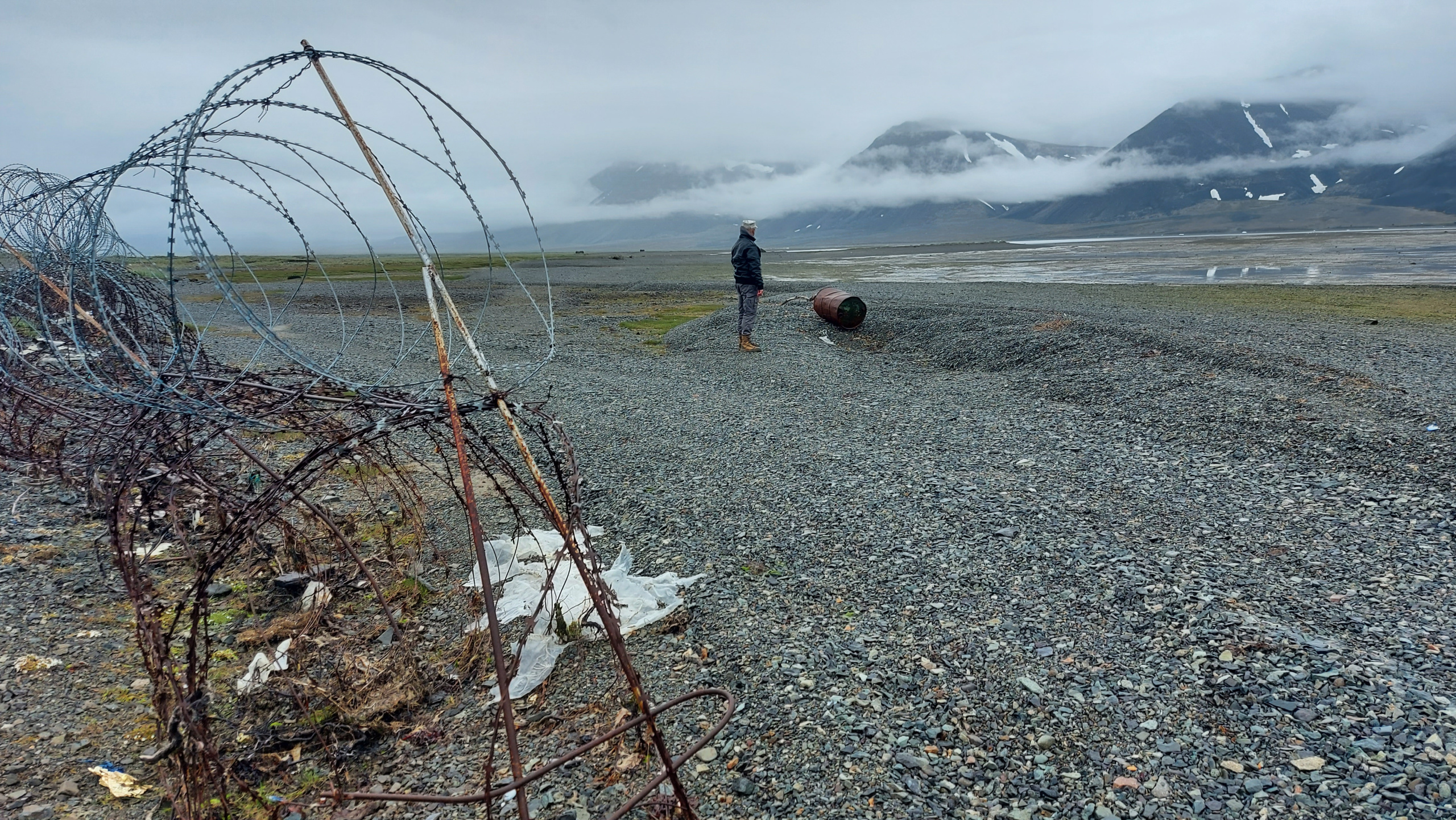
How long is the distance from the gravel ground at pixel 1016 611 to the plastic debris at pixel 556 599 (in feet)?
0.70

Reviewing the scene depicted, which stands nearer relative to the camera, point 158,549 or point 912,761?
point 912,761

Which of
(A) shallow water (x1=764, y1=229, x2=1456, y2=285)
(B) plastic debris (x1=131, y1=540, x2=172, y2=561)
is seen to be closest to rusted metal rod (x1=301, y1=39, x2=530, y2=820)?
(B) plastic debris (x1=131, y1=540, x2=172, y2=561)

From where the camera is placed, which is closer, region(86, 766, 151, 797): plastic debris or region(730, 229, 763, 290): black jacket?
region(86, 766, 151, 797): plastic debris

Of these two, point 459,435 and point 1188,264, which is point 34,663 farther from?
point 1188,264

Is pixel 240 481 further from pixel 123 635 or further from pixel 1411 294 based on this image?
pixel 1411 294

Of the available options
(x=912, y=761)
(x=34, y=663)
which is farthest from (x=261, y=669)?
(x=912, y=761)

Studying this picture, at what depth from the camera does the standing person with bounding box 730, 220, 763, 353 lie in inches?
604

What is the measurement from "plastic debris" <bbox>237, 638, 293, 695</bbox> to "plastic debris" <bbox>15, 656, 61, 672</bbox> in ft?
3.78

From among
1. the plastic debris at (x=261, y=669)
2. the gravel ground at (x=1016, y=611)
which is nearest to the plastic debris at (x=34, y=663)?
the gravel ground at (x=1016, y=611)

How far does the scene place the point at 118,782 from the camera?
3.85 meters

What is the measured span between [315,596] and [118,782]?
1.78 metres

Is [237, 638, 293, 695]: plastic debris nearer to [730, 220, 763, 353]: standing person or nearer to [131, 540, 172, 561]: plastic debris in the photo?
[131, 540, 172, 561]: plastic debris

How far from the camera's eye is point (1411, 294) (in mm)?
24969

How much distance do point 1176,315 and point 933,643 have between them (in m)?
20.3
